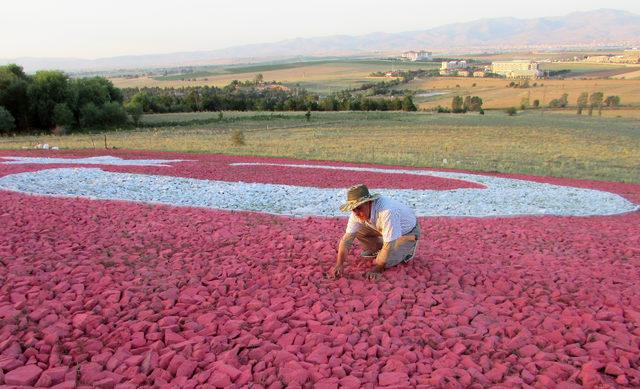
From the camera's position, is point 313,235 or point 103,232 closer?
point 103,232

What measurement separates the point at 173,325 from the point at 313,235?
468 cm

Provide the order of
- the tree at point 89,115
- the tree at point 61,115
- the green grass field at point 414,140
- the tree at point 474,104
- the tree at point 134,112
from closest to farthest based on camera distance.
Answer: the green grass field at point 414,140
the tree at point 61,115
the tree at point 89,115
the tree at point 134,112
the tree at point 474,104

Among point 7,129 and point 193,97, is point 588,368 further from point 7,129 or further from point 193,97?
point 193,97

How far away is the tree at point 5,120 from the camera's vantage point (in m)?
49.5

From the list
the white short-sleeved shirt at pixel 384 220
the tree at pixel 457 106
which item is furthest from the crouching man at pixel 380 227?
the tree at pixel 457 106

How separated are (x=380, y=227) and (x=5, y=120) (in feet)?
173

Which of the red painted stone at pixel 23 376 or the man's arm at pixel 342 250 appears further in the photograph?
the man's arm at pixel 342 250

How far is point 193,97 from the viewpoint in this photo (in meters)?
83.2

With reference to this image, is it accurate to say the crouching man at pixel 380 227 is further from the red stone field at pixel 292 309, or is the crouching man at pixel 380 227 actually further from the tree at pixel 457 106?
the tree at pixel 457 106

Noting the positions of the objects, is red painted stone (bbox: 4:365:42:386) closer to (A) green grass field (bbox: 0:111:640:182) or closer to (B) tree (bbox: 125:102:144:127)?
(A) green grass field (bbox: 0:111:640:182)

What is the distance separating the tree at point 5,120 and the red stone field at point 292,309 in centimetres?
4573

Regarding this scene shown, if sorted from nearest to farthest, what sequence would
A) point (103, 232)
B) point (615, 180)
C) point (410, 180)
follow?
point (103, 232) → point (410, 180) → point (615, 180)

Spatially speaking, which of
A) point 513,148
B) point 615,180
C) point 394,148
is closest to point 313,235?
point 615,180

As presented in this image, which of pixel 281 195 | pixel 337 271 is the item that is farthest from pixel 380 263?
pixel 281 195
